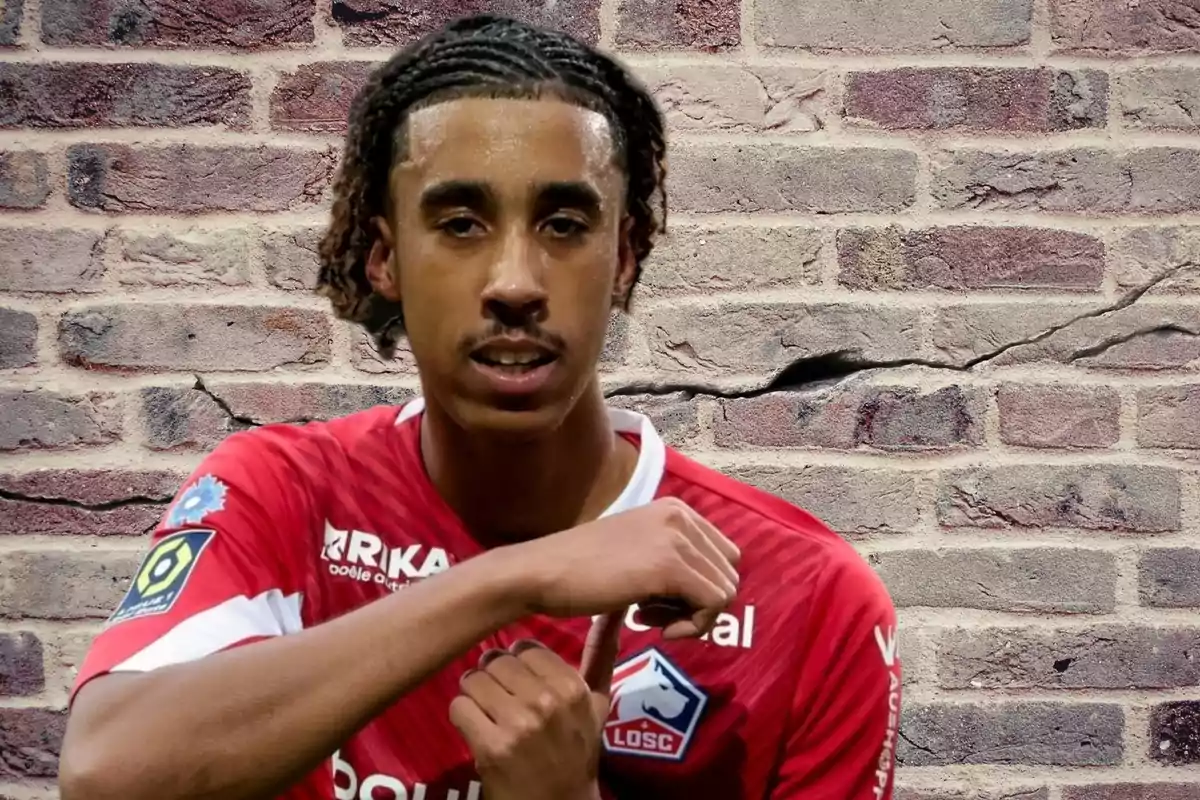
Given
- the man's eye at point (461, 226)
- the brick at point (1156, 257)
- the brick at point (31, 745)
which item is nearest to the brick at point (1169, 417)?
the brick at point (1156, 257)

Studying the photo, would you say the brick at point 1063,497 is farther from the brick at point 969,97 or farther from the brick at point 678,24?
the brick at point 678,24

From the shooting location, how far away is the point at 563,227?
0.82m

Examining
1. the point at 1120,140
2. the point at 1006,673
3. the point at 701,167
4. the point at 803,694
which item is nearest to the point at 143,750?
the point at 803,694

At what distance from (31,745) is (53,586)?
0.59ft

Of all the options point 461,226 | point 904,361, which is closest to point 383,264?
point 461,226

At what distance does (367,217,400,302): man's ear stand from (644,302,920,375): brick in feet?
1.13

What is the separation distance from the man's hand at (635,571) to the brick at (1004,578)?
51 centimetres

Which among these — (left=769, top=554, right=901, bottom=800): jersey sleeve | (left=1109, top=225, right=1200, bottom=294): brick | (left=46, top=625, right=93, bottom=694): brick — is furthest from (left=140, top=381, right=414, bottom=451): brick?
(left=1109, top=225, right=1200, bottom=294): brick

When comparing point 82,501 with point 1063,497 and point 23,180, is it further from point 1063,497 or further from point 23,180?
point 1063,497

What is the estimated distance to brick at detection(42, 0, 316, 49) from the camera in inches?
44.8

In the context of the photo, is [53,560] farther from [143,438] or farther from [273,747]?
[273,747]

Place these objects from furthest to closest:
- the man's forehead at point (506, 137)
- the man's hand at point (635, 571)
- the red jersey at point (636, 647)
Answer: the red jersey at point (636, 647) < the man's forehead at point (506, 137) < the man's hand at point (635, 571)

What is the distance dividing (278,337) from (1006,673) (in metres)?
0.89

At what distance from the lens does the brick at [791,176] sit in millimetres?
1161
